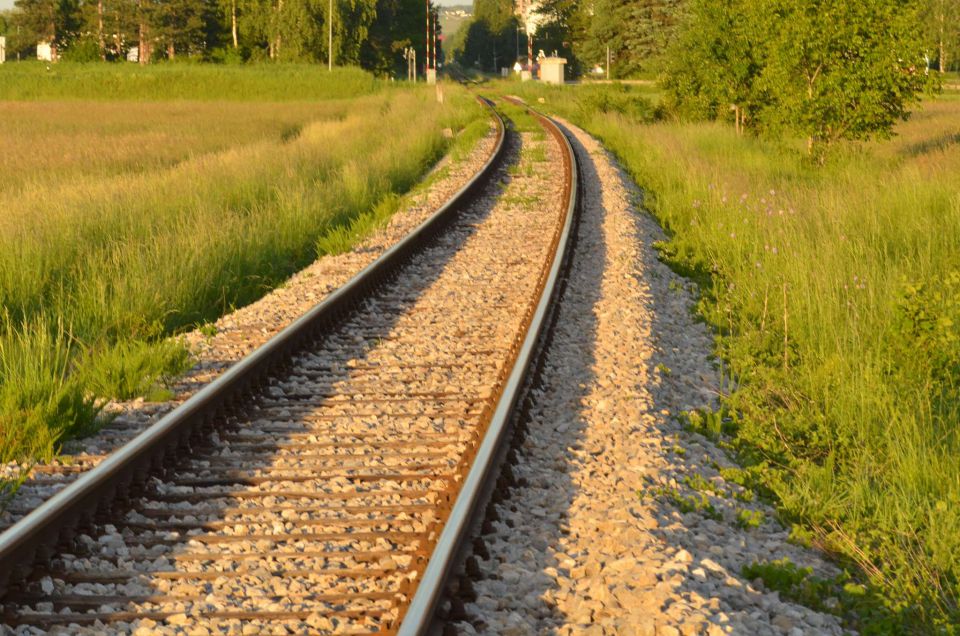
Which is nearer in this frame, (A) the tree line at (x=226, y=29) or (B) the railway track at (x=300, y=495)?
(B) the railway track at (x=300, y=495)

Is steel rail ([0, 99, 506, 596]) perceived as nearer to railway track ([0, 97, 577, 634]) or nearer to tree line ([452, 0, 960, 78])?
railway track ([0, 97, 577, 634])

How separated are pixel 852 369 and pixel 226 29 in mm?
100166

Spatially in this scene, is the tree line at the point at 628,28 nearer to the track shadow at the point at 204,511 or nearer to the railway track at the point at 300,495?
the railway track at the point at 300,495

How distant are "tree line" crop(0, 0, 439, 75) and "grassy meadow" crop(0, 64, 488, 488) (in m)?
56.3

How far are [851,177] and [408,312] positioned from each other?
929cm

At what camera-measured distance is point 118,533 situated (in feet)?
14.8

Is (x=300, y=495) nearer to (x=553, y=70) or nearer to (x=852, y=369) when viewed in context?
(x=852, y=369)

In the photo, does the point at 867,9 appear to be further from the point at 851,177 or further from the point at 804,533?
the point at 804,533

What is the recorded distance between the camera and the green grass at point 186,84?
64312 mm

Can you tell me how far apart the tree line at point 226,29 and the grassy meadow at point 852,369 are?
235 ft

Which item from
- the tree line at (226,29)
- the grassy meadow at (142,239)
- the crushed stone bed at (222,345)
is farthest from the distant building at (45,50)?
the crushed stone bed at (222,345)

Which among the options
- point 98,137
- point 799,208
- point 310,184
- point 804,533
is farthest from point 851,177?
point 98,137

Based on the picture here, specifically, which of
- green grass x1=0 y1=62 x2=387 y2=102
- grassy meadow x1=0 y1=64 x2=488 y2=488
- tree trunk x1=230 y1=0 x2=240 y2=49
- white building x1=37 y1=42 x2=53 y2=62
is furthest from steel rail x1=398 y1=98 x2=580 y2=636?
white building x1=37 y1=42 x2=53 y2=62

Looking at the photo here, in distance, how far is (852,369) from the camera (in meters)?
6.76
